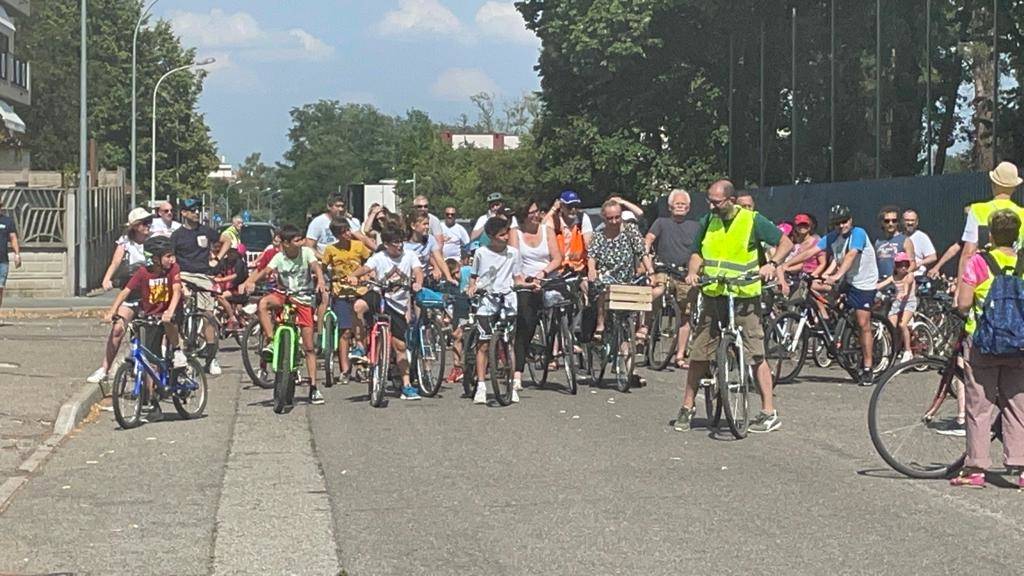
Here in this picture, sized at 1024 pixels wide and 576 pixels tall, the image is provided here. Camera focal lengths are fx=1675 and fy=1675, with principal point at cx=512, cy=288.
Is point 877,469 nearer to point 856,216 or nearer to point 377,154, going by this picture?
point 856,216

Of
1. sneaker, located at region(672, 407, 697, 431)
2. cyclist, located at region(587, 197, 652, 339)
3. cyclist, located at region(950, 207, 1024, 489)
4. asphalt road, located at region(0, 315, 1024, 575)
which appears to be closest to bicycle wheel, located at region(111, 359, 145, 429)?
asphalt road, located at region(0, 315, 1024, 575)

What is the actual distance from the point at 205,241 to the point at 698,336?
7840 mm

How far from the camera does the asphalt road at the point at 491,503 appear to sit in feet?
26.6

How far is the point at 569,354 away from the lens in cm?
1644

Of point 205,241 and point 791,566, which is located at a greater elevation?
point 205,241

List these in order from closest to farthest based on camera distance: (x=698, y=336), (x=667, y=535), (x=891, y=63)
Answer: (x=667, y=535) → (x=698, y=336) → (x=891, y=63)

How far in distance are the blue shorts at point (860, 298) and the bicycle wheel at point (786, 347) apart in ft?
1.88

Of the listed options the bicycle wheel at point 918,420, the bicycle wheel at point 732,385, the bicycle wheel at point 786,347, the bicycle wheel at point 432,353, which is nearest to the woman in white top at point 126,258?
the bicycle wheel at point 432,353

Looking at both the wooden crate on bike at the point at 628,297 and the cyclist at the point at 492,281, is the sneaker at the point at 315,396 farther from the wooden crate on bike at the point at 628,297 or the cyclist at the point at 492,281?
the wooden crate on bike at the point at 628,297

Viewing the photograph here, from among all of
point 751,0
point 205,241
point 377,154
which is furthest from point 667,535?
point 377,154

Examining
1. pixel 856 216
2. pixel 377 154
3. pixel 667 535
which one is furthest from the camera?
pixel 377 154

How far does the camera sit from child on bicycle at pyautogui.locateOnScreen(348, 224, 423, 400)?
15.6m

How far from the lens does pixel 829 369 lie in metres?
19.0

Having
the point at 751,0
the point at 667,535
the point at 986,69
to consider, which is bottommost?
the point at 667,535
